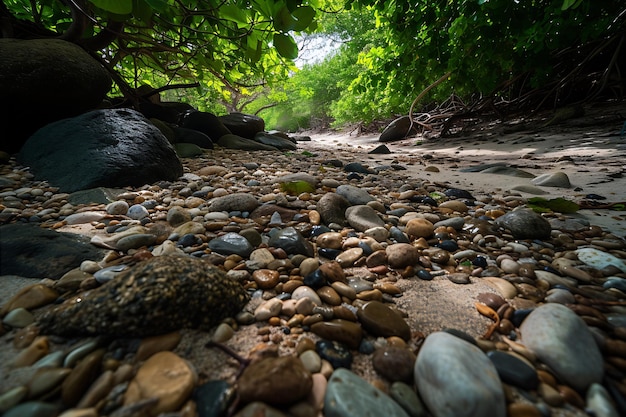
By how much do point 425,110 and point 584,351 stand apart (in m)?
10.6

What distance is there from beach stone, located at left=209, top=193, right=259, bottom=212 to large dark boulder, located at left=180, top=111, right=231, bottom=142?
12.5 feet

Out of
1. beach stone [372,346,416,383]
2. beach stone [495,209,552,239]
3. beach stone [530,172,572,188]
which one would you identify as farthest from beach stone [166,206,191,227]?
beach stone [530,172,572,188]

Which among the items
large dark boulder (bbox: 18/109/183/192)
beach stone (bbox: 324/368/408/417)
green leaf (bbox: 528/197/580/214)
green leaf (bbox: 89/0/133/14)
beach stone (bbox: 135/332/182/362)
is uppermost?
green leaf (bbox: 89/0/133/14)

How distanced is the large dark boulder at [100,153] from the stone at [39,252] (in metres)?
1.06

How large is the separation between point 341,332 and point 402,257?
0.62 m

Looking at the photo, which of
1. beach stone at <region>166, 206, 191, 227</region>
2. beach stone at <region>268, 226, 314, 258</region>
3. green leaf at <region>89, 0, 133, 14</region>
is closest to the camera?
green leaf at <region>89, 0, 133, 14</region>

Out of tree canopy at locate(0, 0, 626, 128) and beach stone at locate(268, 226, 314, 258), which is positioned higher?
tree canopy at locate(0, 0, 626, 128)

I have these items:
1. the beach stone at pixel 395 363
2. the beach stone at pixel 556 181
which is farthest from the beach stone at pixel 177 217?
the beach stone at pixel 556 181

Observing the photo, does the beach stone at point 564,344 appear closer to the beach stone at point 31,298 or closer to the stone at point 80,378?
the stone at point 80,378

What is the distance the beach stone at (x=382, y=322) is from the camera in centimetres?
92

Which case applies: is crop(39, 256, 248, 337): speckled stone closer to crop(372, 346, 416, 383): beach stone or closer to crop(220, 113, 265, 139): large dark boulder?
crop(372, 346, 416, 383): beach stone

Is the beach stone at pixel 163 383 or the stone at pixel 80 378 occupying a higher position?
the stone at pixel 80 378

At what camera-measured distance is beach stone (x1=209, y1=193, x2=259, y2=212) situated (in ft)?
6.43

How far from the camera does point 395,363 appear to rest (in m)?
0.79
